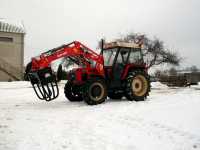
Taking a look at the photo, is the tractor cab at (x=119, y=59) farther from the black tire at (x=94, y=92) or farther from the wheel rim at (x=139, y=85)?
the black tire at (x=94, y=92)

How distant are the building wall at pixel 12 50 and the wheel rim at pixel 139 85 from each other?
2548cm

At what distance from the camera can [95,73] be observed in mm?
13516

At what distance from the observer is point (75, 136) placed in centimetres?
730

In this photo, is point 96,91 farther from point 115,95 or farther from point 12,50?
point 12,50

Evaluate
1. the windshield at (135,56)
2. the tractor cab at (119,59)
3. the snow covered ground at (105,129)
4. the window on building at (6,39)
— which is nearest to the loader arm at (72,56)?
the tractor cab at (119,59)

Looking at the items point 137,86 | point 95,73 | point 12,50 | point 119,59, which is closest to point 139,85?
point 137,86

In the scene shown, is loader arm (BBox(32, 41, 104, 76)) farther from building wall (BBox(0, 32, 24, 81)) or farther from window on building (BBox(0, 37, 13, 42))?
window on building (BBox(0, 37, 13, 42))

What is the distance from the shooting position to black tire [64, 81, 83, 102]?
14.5 meters

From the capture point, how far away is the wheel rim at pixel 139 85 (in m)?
14.2

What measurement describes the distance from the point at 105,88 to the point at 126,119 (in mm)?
3993

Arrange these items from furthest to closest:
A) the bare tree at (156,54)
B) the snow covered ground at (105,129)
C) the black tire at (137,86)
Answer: the bare tree at (156,54)
the black tire at (137,86)
the snow covered ground at (105,129)

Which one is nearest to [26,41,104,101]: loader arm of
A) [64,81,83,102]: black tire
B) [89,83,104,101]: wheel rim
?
[89,83,104,101]: wheel rim

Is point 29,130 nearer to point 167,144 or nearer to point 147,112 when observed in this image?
point 167,144

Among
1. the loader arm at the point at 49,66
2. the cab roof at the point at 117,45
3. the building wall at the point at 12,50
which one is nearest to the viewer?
the loader arm at the point at 49,66
